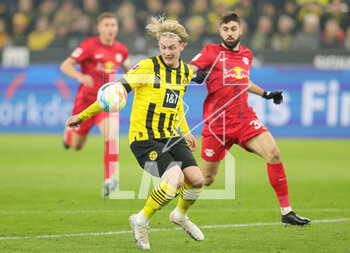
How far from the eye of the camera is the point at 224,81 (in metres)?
7.56

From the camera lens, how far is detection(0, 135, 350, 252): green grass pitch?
20.6 feet

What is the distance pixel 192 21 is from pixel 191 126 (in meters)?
10.4

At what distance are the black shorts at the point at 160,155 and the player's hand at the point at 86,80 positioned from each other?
3.58 meters

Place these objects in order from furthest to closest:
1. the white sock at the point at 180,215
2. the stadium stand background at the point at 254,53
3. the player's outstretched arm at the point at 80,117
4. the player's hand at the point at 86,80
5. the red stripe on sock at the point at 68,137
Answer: the stadium stand background at the point at 254,53 → the red stripe on sock at the point at 68,137 → the player's hand at the point at 86,80 → the white sock at the point at 180,215 → the player's outstretched arm at the point at 80,117

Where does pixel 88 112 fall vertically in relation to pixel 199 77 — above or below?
below

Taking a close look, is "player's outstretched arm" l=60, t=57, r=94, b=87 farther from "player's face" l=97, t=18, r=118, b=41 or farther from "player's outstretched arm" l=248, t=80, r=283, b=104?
"player's outstretched arm" l=248, t=80, r=283, b=104

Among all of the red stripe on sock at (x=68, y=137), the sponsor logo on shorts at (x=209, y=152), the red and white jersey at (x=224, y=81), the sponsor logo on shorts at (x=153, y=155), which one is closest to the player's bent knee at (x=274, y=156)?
the red and white jersey at (x=224, y=81)

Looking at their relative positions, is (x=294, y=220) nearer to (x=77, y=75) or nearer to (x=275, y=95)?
(x=275, y=95)

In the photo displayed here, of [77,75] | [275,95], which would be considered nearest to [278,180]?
[275,95]

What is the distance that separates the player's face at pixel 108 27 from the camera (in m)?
10.2

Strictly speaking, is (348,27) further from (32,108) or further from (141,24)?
(32,108)

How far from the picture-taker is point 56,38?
64.3 ft

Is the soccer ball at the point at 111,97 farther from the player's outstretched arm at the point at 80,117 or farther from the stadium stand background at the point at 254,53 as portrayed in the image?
the stadium stand background at the point at 254,53

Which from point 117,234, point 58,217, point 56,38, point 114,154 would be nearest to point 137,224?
point 117,234
